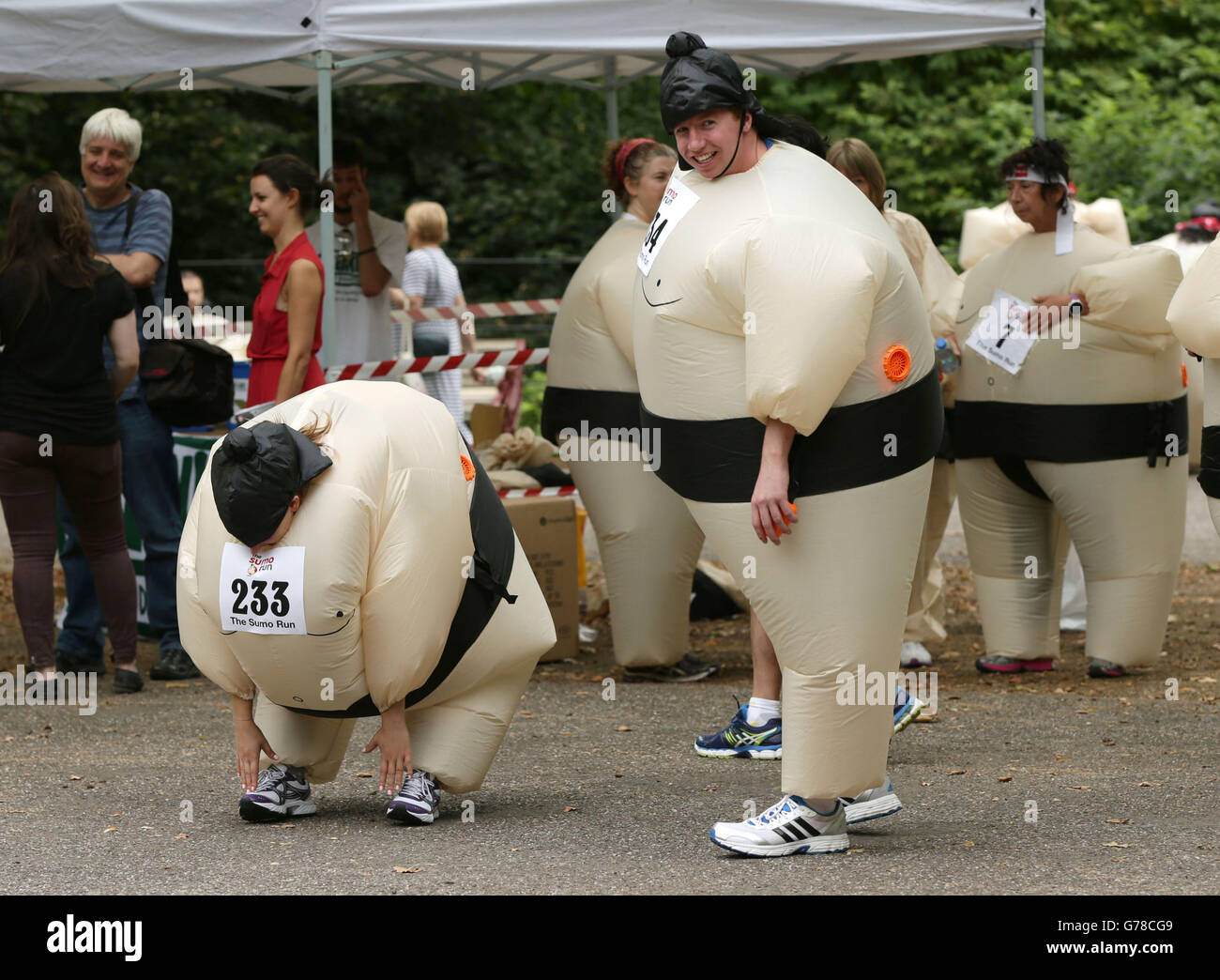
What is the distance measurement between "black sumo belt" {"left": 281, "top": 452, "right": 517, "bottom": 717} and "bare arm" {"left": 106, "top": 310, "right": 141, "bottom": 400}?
7.67 feet

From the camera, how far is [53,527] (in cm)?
655

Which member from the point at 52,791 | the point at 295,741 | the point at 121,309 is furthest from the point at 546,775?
the point at 121,309

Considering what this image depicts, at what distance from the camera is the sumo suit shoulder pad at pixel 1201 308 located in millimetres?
4500

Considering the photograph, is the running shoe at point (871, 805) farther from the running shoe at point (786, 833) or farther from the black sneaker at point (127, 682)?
the black sneaker at point (127, 682)

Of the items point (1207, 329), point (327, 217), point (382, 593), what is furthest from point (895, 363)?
point (327, 217)

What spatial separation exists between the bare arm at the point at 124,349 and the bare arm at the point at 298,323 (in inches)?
20.7

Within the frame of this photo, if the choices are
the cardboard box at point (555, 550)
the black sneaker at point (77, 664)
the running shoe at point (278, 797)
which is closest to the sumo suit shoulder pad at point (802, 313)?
the running shoe at point (278, 797)

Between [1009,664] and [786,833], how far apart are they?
118 inches

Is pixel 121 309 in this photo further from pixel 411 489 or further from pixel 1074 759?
pixel 1074 759

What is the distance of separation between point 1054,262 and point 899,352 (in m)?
2.71

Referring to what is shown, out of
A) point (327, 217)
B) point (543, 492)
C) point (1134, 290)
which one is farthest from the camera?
point (543, 492)

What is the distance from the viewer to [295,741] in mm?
4648

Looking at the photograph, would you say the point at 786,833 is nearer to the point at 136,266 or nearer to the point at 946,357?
the point at 946,357

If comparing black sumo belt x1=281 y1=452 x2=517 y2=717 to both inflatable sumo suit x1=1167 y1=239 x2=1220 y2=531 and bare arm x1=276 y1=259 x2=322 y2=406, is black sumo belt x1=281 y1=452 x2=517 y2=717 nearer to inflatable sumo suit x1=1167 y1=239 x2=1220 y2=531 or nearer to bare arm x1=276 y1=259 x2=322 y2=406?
inflatable sumo suit x1=1167 y1=239 x2=1220 y2=531
